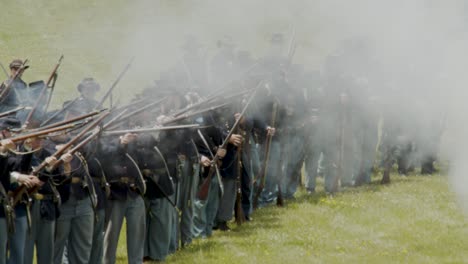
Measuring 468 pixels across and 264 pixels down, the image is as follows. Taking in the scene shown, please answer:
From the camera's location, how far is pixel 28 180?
980cm

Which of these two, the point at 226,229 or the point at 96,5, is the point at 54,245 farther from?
the point at 96,5

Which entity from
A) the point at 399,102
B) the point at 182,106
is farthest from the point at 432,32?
the point at 399,102

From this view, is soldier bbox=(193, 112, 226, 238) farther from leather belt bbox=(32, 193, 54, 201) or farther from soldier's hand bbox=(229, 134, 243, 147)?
leather belt bbox=(32, 193, 54, 201)

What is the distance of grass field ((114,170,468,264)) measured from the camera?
13508 mm

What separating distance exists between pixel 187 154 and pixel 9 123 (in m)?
4.04

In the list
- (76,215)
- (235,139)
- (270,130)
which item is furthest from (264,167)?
(76,215)

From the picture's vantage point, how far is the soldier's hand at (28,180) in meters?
9.80

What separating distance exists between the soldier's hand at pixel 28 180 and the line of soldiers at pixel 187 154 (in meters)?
0.01

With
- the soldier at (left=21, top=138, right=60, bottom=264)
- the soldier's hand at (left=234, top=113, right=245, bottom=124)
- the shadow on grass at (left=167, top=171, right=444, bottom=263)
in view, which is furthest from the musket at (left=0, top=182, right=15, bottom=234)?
the soldier's hand at (left=234, top=113, right=245, bottom=124)

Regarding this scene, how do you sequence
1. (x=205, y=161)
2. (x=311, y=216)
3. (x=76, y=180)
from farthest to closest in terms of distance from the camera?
(x=311, y=216) → (x=205, y=161) → (x=76, y=180)

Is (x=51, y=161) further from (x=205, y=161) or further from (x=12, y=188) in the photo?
(x=205, y=161)

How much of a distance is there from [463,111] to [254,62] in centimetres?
761

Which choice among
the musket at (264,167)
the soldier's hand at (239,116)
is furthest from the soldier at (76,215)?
the musket at (264,167)

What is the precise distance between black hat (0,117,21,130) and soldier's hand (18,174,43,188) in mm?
609
